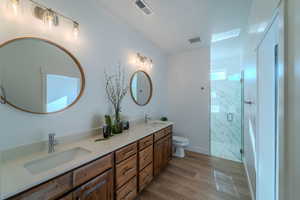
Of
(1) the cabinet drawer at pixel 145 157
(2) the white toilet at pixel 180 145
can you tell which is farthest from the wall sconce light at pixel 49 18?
(2) the white toilet at pixel 180 145

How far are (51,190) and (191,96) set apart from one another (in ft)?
9.92

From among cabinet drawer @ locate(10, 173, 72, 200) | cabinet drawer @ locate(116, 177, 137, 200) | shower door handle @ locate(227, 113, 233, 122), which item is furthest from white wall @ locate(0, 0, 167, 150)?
shower door handle @ locate(227, 113, 233, 122)

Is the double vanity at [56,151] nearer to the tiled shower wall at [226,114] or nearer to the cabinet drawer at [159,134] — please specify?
the cabinet drawer at [159,134]

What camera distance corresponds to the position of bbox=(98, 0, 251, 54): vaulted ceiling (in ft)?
5.27

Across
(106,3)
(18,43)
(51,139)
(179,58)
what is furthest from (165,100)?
(18,43)

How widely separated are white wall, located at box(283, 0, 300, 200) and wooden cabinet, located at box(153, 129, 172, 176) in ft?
5.18

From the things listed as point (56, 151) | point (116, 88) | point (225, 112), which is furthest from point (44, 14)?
point (225, 112)

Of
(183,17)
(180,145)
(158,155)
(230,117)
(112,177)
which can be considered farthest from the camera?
(230,117)

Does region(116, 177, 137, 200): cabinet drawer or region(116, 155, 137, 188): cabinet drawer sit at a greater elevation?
region(116, 155, 137, 188): cabinet drawer

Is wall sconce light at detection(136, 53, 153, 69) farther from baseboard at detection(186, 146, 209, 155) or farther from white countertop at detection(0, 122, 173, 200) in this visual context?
baseboard at detection(186, 146, 209, 155)

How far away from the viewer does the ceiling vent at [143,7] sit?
5.16ft

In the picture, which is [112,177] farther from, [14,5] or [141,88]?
[14,5]

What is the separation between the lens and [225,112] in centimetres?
360

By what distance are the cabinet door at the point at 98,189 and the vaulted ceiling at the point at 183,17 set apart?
2.23 m
